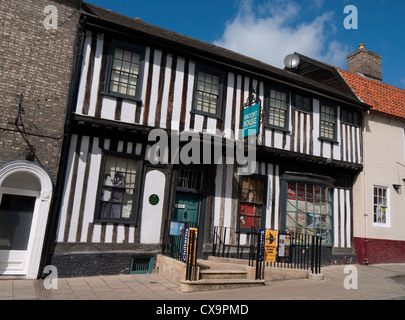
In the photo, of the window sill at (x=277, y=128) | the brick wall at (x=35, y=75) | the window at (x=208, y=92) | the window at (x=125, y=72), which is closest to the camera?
the brick wall at (x=35, y=75)

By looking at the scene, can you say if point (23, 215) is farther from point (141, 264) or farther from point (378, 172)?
point (378, 172)

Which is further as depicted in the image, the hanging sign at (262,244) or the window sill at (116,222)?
the window sill at (116,222)

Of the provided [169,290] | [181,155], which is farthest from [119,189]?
[169,290]

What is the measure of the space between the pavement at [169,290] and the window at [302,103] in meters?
6.24

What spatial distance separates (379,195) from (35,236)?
12.8 m

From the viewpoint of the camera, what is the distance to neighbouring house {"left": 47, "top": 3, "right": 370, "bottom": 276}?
8.66m

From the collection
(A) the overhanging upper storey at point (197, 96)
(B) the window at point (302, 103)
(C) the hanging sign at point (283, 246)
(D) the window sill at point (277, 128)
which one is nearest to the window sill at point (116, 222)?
(A) the overhanging upper storey at point (197, 96)

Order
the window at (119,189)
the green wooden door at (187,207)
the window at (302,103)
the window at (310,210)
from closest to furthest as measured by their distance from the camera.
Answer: the window at (119,189), the green wooden door at (187,207), the window at (310,210), the window at (302,103)

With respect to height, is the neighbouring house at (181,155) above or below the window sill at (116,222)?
above

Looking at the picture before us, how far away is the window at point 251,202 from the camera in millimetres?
10758

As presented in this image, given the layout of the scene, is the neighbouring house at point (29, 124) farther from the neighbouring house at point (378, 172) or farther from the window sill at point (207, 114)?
the neighbouring house at point (378, 172)

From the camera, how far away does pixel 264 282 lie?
8.34 m

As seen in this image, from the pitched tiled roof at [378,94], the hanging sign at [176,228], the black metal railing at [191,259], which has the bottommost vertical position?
the black metal railing at [191,259]
